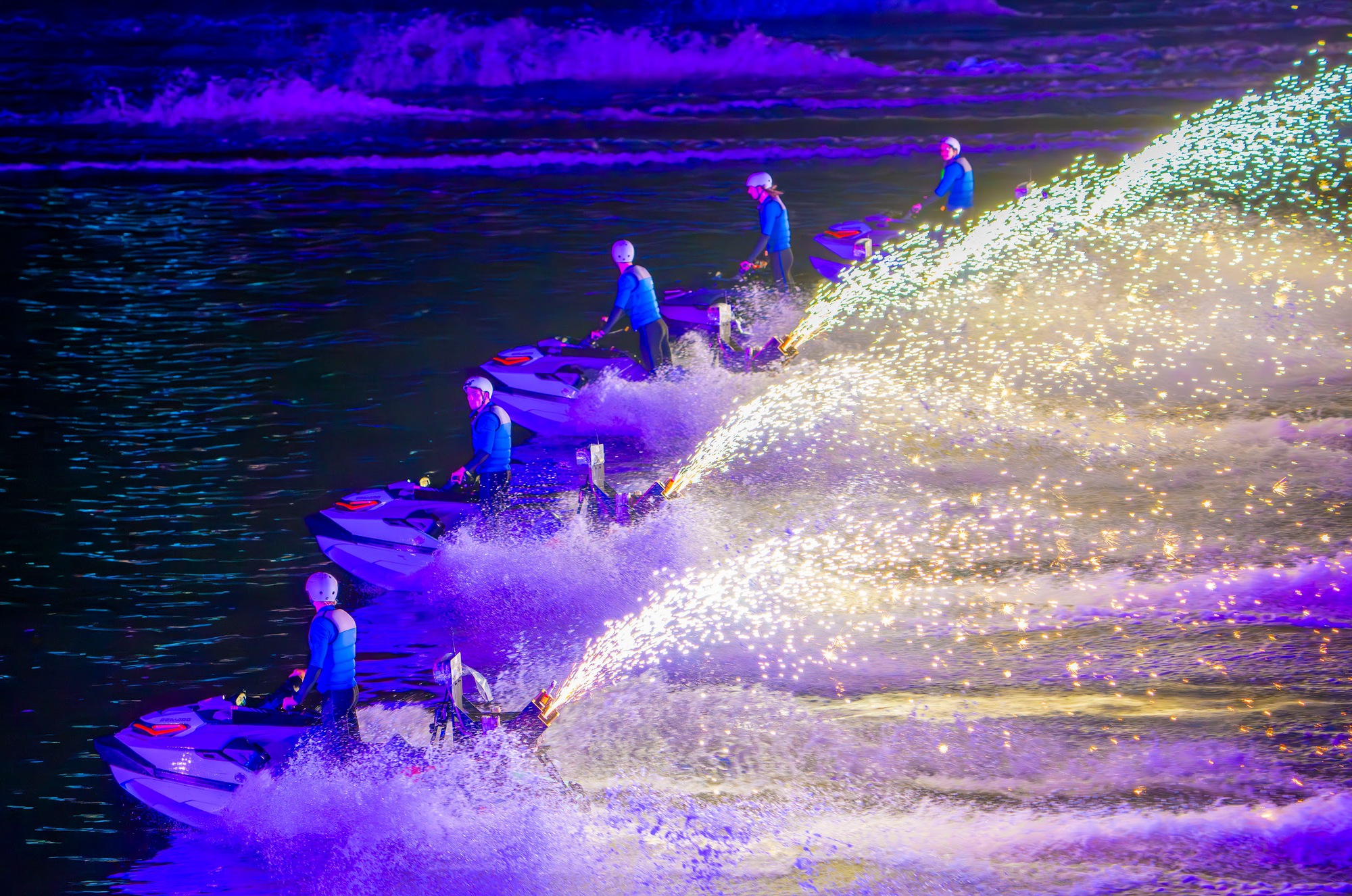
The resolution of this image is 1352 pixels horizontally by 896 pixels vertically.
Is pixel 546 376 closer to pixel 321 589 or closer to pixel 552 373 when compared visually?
pixel 552 373

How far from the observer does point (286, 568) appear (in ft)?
39.6

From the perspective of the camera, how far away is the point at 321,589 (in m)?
8.70

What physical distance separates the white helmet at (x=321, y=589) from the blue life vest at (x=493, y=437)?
3244 mm

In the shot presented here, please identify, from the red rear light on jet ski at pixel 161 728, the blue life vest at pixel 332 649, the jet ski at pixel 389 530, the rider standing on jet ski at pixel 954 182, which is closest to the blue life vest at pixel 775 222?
the rider standing on jet ski at pixel 954 182

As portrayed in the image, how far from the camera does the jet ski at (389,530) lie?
11.8 m

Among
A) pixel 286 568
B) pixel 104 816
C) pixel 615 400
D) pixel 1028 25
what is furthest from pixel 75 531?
pixel 1028 25

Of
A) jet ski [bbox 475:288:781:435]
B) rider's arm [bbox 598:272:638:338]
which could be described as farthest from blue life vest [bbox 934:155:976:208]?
rider's arm [bbox 598:272:638:338]

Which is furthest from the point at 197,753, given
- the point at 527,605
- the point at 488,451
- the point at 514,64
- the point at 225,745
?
the point at 514,64

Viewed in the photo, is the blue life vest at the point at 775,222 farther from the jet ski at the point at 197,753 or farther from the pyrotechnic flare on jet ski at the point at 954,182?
the jet ski at the point at 197,753

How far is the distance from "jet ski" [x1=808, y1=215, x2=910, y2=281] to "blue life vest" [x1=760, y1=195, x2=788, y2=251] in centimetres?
157

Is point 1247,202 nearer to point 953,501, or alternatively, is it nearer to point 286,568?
point 953,501

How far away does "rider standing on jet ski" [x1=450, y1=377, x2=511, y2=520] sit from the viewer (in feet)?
38.6

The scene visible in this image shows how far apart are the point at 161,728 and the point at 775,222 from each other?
12.4 metres

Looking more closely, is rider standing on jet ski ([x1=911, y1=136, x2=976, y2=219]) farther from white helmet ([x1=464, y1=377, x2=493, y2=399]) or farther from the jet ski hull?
the jet ski hull
